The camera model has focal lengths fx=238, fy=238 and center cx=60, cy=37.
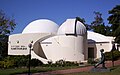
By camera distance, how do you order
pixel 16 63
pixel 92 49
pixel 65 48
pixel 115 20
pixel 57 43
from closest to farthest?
pixel 16 63, pixel 65 48, pixel 57 43, pixel 115 20, pixel 92 49

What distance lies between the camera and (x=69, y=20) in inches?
1547

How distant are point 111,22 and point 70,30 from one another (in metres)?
7.91

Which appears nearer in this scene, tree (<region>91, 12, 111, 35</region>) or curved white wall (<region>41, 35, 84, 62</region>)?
curved white wall (<region>41, 35, 84, 62</region>)

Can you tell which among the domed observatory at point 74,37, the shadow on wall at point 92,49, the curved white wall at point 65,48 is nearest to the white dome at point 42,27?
the curved white wall at point 65,48

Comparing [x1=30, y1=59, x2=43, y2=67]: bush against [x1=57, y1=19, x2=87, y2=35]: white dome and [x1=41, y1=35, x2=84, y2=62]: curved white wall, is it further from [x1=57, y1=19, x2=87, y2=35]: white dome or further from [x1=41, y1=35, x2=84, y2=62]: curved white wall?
[x1=57, y1=19, x2=87, y2=35]: white dome

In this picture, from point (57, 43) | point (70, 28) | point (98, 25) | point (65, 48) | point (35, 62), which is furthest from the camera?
point (98, 25)

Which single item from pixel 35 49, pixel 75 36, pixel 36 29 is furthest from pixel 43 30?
pixel 75 36

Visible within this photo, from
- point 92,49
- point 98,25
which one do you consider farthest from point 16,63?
point 98,25

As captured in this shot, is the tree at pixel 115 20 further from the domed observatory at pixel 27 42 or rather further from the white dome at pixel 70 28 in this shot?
the domed observatory at pixel 27 42

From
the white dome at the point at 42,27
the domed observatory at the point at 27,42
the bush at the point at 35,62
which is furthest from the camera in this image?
the white dome at the point at 42,27

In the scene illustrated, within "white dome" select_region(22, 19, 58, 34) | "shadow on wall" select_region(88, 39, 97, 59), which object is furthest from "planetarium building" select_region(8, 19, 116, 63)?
"shadow on wall" select_region(88, 39, 97, 59)

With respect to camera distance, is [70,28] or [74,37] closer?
[74,37]

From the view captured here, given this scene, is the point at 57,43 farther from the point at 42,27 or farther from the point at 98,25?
the point at 98,25

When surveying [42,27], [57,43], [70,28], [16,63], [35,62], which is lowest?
[16,63]
